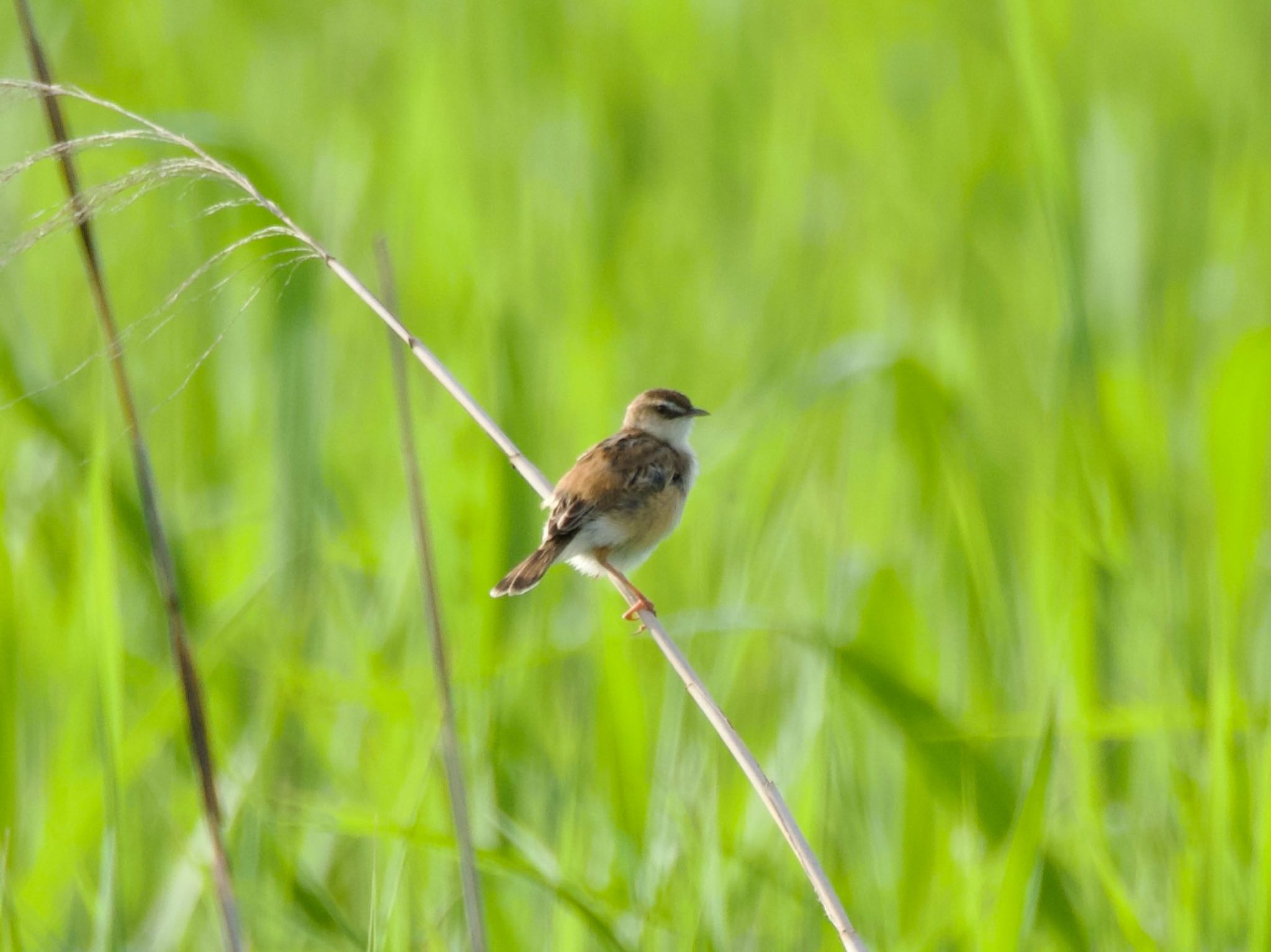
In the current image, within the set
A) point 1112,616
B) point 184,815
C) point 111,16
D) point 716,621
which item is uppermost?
point 111,16

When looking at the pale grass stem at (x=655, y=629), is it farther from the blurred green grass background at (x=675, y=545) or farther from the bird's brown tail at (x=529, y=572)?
the bird's brown tail at (x=529, y=572)

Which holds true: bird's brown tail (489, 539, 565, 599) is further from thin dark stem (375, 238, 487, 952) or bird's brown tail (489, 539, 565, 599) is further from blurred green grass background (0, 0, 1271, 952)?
thin dark stem (375, 238, 487, 952)

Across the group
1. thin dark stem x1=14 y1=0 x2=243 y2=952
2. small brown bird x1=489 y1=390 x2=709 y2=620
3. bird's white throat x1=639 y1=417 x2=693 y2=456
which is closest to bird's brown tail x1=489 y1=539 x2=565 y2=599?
small brown bird x1=489 y1=390 x2=709 y2=620

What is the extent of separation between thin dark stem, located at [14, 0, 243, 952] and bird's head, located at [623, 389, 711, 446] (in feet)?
7.26

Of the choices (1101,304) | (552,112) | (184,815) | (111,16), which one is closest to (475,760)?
(184,815)

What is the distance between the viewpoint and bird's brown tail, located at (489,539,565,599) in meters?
3.03

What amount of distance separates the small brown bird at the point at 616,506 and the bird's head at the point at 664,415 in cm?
23

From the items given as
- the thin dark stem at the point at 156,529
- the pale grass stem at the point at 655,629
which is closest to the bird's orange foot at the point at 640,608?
the pale grass stem at the point at 655,629

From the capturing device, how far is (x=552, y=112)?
20.6ft

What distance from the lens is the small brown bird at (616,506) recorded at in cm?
335

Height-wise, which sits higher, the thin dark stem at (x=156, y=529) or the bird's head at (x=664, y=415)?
the thin dark stem at (x=156, y=529)

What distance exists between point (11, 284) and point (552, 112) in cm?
242

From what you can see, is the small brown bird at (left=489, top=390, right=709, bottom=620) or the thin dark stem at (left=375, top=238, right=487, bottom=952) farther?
the small brown bird at (left=489, top=390, right=709, bottom=620)

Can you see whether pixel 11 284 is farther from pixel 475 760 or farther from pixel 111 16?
pixel 475 760
